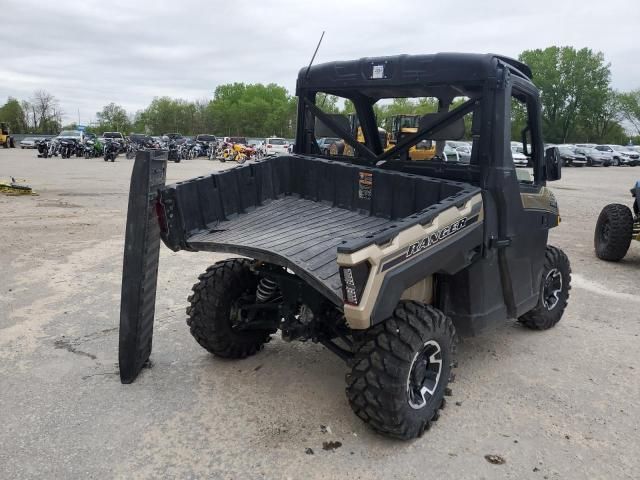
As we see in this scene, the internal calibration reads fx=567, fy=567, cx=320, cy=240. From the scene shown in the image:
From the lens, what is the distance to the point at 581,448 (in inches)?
127

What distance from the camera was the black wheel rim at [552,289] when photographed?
5048mm

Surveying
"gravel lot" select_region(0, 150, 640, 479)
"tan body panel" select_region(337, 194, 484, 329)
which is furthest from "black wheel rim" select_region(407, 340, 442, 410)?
"tan body panel" select_region(337, 194, 484, 329)

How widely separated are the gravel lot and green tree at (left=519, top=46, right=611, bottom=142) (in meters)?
80.7

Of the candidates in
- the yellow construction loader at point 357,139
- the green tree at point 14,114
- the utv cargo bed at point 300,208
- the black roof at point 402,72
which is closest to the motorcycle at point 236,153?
the yellow construction loader at point 357,139

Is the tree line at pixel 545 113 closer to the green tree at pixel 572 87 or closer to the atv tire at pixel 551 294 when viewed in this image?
the green tree at pixel 572 87

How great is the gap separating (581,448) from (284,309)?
1926 millimetres

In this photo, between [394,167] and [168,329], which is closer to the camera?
[394,167]

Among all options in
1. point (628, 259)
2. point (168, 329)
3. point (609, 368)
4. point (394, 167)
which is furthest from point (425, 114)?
point (628, 259)

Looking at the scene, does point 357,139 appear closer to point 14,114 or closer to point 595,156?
point 595,156

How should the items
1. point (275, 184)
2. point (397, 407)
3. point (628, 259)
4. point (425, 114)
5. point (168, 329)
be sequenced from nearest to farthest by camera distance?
point (397, 407), point (425, 114), point (275, 184), point (168, 329), point (628, 259)

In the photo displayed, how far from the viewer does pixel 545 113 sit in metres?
78.1

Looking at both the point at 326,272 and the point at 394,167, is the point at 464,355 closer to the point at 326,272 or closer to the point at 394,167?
the point at 394,167

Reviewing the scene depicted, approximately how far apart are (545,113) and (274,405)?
82884mm

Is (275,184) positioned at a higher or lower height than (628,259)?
higher
